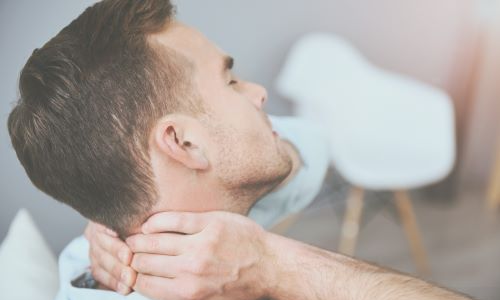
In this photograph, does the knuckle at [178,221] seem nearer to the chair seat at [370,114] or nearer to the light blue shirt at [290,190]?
the light blue shirt at [290,190]

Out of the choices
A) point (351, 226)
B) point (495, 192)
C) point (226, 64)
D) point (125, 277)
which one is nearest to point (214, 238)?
point (125, 277)

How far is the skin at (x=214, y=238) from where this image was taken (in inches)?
29.7

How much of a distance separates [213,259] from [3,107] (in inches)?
15.1

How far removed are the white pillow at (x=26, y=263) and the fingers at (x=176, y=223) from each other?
254mm

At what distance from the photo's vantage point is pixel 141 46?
716mm

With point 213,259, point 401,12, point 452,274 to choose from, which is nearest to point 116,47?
point 213,259

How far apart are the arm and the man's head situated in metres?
0.04

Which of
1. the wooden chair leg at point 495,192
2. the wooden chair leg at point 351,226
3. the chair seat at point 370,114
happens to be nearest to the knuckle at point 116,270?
the chair seat at point 370,114

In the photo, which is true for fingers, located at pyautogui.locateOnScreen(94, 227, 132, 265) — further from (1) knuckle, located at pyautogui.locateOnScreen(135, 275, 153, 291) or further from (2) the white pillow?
(2) the white pillow

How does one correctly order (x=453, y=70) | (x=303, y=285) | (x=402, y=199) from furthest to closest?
(x=453, y=70), (x=402, y=199), (x=303, y=285)

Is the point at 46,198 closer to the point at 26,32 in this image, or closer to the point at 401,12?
the point at 26,32

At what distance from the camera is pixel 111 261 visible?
799 millimetres

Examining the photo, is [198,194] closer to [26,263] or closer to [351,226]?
[26,263]

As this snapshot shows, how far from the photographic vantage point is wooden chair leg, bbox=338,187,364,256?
1.88 meters
